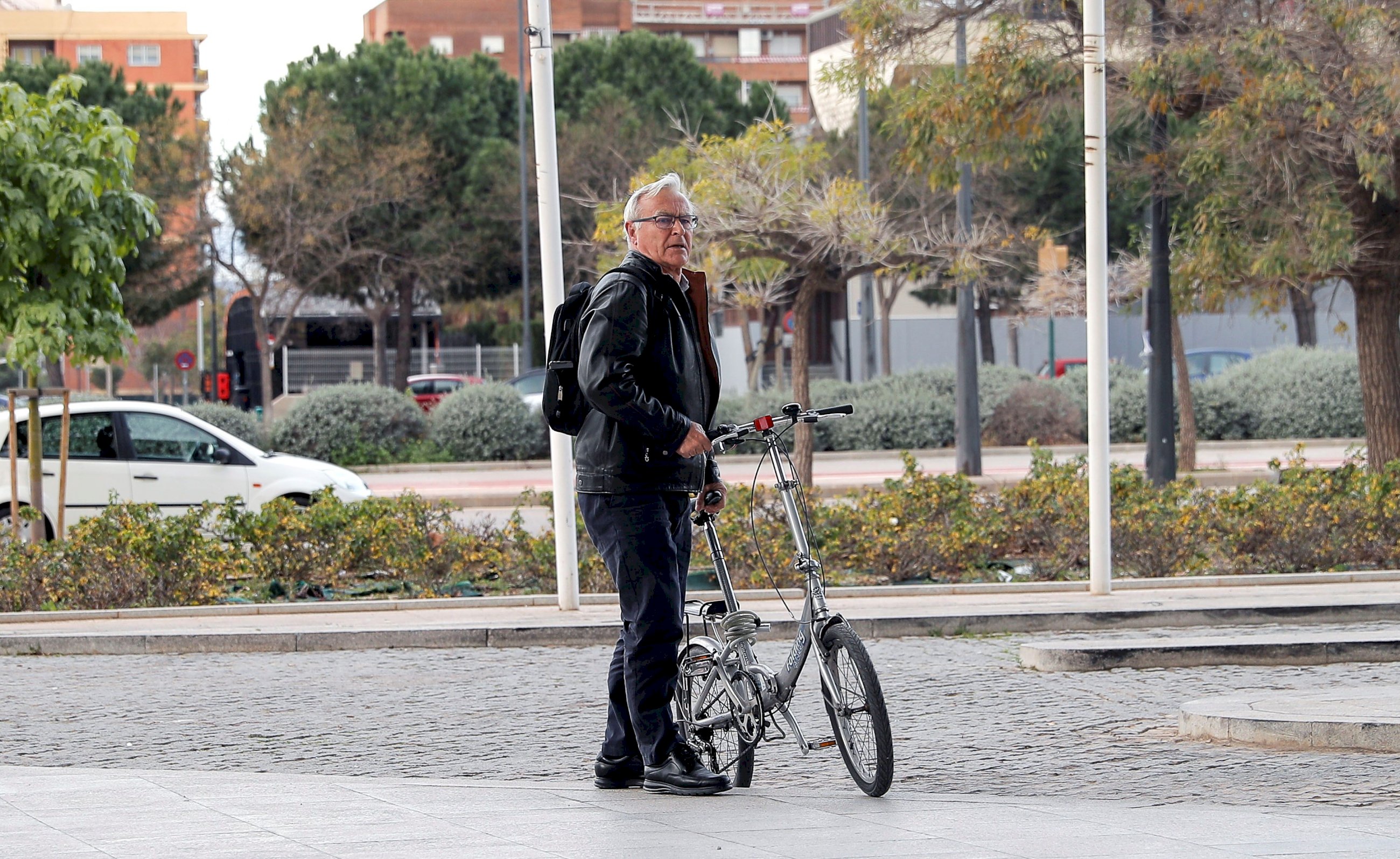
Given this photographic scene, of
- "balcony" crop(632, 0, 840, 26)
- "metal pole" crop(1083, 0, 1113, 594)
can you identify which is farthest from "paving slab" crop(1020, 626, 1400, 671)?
"balcony" crop(632, 0, 840, 26)

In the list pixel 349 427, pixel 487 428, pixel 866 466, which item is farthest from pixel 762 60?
pixel 866 466

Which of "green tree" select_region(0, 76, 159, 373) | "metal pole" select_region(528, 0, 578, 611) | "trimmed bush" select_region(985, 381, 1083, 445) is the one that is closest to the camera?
"metal pole" select_region(528, 0, 578, 611)

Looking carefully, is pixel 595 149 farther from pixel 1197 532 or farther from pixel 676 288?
pixel 676 288

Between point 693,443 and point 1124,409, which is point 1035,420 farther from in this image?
point 693,443

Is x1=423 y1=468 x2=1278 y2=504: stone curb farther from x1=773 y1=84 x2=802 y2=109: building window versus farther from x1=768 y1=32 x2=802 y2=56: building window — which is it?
x1=768 y1=32 x2=802 y2=56: building window

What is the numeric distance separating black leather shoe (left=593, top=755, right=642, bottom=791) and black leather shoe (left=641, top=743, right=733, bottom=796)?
144 mm

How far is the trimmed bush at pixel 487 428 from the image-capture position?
27578mm

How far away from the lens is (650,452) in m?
5.53

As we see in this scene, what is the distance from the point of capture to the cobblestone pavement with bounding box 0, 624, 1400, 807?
20.5ft

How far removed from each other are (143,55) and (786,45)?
1445 inches

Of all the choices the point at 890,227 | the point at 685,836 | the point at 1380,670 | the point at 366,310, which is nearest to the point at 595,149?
the point at 366,310

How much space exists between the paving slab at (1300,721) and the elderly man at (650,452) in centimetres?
227

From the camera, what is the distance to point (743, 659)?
5.69 m

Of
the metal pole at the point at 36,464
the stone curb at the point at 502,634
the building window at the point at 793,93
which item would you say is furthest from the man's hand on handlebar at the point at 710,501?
the building window at the point at 793,93
